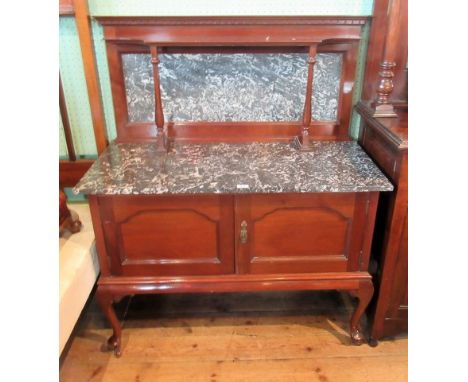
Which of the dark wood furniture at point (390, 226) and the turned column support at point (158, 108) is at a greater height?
the turned column support at point (158, 108)

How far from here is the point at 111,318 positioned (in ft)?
4.74

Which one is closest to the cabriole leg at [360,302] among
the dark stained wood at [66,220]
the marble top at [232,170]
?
the marble top at [232,170]

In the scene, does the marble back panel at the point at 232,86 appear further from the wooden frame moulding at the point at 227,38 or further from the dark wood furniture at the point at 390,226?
the dark wood furniture at the point at 390,226

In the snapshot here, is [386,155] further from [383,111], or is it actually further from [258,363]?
[258,363]

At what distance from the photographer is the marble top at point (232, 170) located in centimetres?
121

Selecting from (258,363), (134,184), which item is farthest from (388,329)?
(134,184)

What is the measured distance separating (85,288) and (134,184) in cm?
49

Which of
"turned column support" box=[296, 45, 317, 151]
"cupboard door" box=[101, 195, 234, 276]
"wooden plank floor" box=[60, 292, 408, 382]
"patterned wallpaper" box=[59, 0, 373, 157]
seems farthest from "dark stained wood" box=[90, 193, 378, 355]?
"patterned wallpaper" box=[59, 0, 373, 157]

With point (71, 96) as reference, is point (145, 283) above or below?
below

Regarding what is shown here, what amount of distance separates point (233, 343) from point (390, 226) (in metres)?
0.78

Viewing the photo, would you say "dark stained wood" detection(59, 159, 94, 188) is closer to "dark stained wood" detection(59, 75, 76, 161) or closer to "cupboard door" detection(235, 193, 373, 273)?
"dark stained wood" detection(59, 75, 76, 161)

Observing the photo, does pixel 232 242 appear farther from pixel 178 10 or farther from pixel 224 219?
pixel 178 10
